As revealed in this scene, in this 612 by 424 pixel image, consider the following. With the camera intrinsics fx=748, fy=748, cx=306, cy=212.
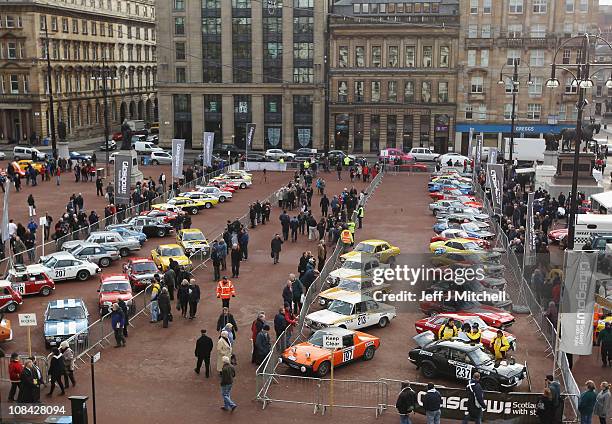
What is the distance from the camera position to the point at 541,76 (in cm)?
7319

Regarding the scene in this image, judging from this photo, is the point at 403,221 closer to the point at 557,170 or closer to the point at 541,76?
the point at 557,170

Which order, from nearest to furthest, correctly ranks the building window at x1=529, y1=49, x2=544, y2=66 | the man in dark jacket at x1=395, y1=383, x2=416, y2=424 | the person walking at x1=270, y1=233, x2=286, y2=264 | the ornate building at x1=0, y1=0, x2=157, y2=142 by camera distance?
the man in dark jacket at x1=395, y1=383, x2=416, y2=424 → the person walking at x1=270, y1=233, x2=286, y2=264 → the building window at x1=529, y1=49, x2=544, y2=66 → the ornate building at x1=0, y1=0, x2=157, y2=142

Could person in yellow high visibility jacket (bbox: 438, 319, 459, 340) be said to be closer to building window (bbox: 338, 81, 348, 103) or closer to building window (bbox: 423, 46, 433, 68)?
building window (bbox: 423, 46, 433, 68)

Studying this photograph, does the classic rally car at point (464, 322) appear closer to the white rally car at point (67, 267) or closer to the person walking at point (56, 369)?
the person walking at point (56, 369)

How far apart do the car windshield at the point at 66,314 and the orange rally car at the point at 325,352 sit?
6.87 metres

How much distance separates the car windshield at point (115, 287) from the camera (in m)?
25.4

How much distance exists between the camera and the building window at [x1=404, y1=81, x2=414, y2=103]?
75250 millimetres

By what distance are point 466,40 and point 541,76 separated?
26.6ft

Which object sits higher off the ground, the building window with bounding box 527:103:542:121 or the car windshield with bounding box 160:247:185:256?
the building window with bounding box 527:103:542:121

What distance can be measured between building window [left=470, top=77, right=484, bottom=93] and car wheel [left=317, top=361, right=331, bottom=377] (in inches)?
2348

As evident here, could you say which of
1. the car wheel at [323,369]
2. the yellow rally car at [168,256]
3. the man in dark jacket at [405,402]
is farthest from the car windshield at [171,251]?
the man in dark jacket at [405,402]

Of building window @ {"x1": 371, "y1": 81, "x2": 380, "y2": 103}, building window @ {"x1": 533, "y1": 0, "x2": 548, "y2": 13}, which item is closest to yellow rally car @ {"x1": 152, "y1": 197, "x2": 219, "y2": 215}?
building window @ {"x1": 371, "y1": 81, "x2": 380, "y2": 103}

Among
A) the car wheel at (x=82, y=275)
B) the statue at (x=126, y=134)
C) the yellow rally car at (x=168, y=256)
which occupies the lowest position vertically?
the car wheel at (x=82, y=275)

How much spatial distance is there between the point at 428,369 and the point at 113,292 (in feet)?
37.5
